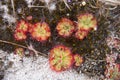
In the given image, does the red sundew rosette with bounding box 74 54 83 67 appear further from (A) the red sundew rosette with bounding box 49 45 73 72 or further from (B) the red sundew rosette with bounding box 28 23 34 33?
(B) the red sundew rosette with bounding box 28 23 34 33

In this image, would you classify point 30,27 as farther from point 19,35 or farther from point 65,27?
point 65,27

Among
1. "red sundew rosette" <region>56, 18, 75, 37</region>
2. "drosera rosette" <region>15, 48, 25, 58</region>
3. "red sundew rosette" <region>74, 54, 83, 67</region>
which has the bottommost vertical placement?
"red sundew rosette" <region>74, 54, 83, 67</region>

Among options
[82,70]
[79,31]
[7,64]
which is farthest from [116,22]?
[7,64]

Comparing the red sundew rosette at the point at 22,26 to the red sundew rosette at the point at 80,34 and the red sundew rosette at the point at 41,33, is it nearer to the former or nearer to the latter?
the red sundew rosette at the point at 41,33

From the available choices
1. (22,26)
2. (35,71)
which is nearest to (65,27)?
(22,26)

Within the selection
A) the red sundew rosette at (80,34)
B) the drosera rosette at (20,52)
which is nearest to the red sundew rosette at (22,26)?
the drosera rosette at (20,52)

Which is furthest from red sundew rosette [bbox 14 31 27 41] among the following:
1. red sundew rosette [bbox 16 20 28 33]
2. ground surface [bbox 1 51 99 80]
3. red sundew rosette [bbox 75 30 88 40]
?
red sundew rosette [bbox 75 30 88 40]
